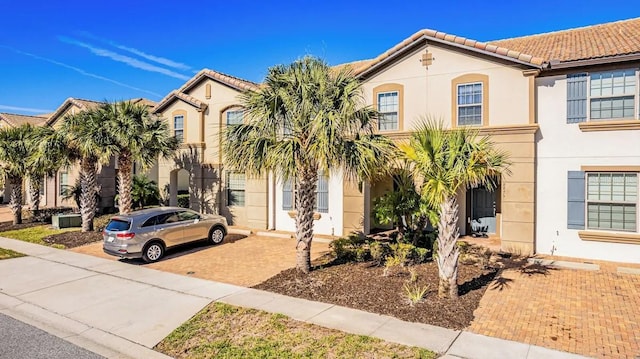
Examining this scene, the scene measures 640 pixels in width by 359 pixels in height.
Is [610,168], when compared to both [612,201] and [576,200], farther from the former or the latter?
[576,200]

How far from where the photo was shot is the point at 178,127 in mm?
21406

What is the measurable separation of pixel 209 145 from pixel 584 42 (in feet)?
55.2

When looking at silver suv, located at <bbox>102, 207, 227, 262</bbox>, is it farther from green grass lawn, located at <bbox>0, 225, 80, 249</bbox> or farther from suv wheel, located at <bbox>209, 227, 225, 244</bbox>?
green grass lawn, located at <bbox>0, 225, 80, 249</bbox>

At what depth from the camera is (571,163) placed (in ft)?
42.6

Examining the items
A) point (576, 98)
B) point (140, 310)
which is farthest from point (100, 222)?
point (576, 98)

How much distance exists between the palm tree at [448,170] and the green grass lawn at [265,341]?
2.90 meters

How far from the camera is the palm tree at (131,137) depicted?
1753cm

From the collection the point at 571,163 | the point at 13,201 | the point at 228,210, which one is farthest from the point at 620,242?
the point at 13,201

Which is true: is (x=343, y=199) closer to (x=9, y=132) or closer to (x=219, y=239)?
(x=219, y=239)

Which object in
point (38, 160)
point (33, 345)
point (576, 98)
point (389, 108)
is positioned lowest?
point (33, 345)

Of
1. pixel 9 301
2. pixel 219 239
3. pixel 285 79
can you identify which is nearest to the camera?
pixel 9 301

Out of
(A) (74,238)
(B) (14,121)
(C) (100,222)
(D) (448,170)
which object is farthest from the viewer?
(B) (14,121)

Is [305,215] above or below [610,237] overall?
above

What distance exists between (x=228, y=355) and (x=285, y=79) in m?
7.22
